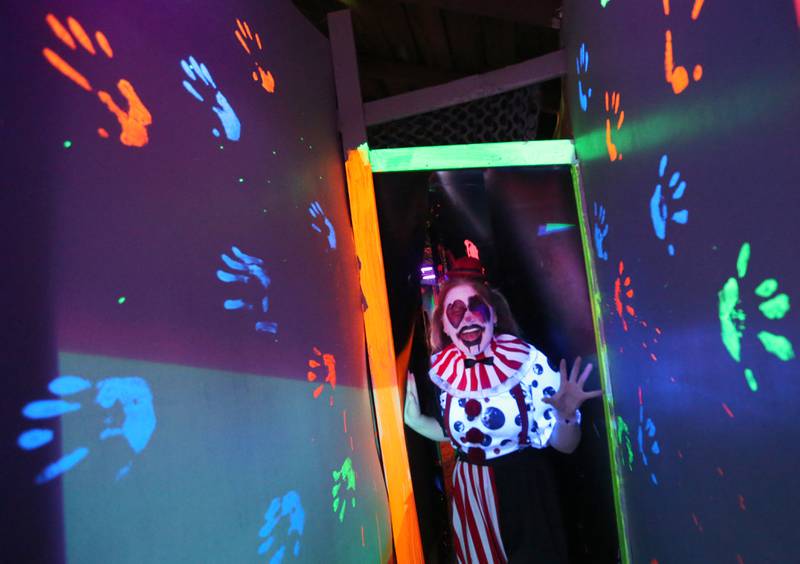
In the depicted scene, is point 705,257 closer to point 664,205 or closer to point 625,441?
point 664,205

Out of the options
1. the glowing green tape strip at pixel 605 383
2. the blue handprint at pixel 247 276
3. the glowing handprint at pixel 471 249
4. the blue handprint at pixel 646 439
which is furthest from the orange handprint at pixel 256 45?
the blue handprint at pixel 646 439

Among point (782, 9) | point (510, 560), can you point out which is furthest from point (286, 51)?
point (510, 560)

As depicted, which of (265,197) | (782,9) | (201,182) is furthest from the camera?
(265,197)

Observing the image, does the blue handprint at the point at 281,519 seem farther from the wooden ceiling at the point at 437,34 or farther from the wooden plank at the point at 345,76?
the wooden ceiling at the point at 437,34

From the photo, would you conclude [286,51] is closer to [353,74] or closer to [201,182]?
[353,74]

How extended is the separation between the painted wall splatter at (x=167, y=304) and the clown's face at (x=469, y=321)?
0.50 metres

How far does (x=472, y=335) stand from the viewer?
2.05 meters

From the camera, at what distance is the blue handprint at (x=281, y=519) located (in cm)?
124

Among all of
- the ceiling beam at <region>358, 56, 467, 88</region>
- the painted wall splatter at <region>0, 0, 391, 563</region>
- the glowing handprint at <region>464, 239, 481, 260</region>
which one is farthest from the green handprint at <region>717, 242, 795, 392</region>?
the ceiling beam at <region>358, 56, 467, 88</region>

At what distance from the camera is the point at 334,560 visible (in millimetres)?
1577

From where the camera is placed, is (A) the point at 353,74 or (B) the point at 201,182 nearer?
(B) the point at 201,182

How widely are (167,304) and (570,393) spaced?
1446mm

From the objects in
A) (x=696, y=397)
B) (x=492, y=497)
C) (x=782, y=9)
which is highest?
(x=782, y=9)

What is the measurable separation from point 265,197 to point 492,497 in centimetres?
130
